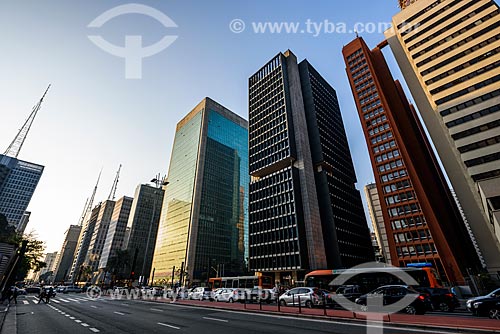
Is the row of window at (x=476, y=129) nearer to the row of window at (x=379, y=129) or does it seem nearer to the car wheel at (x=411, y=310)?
the row of window at (x=379, y=129)

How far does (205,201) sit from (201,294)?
72466 mm

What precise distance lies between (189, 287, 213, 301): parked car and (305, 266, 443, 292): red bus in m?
13.7

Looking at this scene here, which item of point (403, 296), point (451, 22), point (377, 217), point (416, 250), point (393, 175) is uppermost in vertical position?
point (451, 22)

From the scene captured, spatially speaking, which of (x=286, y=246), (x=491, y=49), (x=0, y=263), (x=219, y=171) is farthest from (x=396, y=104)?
(x=0, y=263)

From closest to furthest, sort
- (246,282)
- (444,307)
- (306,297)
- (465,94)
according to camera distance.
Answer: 1. (444,307)
2. (306,297)
3. (246,282)
4. (465,94)

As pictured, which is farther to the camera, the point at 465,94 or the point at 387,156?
the point at 387,156

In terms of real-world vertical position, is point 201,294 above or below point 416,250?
below

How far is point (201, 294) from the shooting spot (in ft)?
110

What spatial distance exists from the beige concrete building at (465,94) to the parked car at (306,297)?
34.3m

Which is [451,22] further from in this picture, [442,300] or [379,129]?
[442,300]

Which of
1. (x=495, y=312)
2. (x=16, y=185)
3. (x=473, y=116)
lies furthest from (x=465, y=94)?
(x=16, y=185)

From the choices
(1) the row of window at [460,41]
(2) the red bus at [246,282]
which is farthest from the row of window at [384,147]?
(2) the red bus at [246,282]

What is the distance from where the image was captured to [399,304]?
47.6ft

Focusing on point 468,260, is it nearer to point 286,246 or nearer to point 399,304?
point 286,246
